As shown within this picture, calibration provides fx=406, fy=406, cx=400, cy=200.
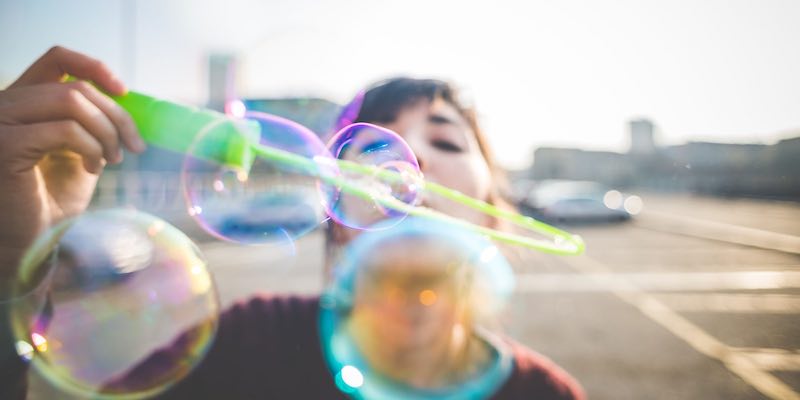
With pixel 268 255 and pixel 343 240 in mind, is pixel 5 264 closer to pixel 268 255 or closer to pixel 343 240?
pixel 343 240

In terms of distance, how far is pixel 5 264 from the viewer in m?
1.05

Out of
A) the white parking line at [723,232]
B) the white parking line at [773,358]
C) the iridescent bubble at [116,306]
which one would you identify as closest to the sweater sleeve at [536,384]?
the iridescent bubble at [116,306]

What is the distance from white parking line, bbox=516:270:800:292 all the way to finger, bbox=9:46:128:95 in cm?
664

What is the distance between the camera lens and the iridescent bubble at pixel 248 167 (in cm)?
92

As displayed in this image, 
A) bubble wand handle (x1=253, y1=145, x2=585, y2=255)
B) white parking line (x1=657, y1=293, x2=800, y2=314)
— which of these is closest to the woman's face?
bubble wand handle (x1=253, y1=145, x2=585, y2=255)

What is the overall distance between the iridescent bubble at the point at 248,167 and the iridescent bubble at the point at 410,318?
303 mm

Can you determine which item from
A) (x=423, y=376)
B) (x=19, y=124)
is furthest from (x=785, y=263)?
(x=19, y=124)

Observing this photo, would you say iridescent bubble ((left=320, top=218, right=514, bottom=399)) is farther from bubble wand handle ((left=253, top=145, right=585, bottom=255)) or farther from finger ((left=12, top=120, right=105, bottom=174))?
finger ((left=12, top=120, right=105, bottom=174))

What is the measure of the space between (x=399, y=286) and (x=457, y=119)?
0.69 metres

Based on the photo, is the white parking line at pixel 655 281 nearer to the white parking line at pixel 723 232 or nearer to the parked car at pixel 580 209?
the white parking line at pixel 723 232

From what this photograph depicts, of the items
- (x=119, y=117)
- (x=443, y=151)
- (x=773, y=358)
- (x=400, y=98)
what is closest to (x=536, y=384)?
(x=443, y=151)

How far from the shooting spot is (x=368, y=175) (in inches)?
48.3

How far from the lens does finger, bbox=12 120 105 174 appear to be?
2.94 feet

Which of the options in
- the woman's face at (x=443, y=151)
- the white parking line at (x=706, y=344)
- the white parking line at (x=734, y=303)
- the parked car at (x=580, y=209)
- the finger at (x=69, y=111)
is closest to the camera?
the finger at (x=69, y=111)
